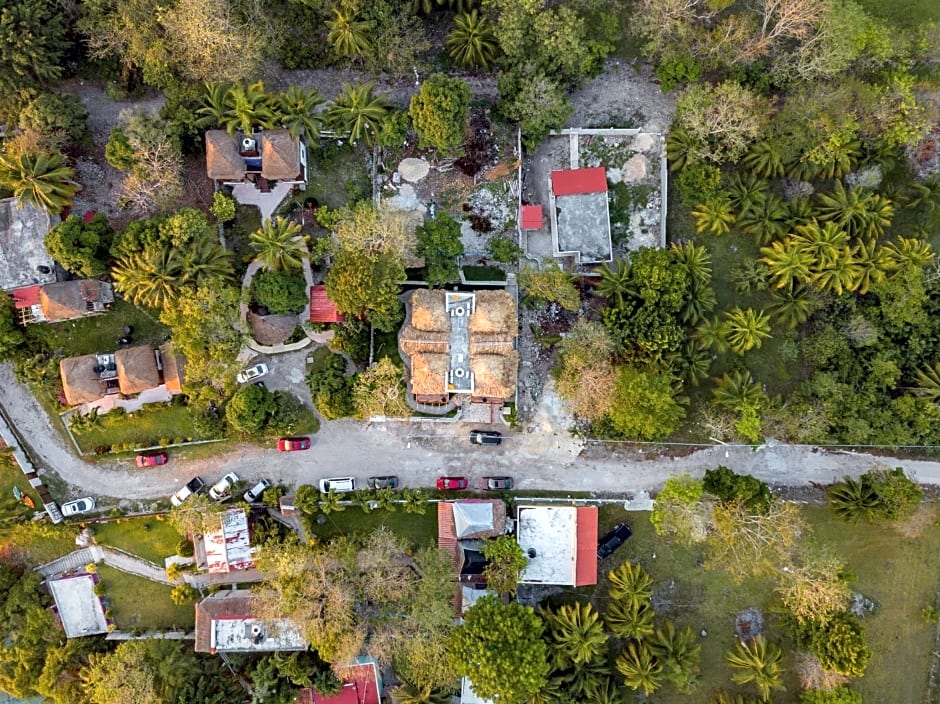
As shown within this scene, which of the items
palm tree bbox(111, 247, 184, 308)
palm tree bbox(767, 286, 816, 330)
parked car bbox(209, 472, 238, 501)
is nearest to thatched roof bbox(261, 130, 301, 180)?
palm tree bbox(111, 247, 184, 308)

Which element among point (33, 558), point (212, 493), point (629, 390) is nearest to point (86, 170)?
point (212, 493)

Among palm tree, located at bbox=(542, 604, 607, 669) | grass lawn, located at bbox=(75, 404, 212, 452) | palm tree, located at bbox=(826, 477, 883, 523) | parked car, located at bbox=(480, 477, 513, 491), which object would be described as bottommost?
palm tree, located at bbox=(542, 604, 607, 669)

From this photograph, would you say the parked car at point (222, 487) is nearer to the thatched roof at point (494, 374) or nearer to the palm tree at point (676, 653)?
the thatched roof at point (494, 374)

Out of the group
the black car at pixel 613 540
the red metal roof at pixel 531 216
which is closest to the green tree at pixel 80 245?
the red metal roof at pixel 531 216

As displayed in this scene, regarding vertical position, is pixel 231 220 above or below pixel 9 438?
above

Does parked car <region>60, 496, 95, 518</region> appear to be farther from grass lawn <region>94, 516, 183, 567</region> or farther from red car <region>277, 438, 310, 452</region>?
red car <region>277, 438, 310, 452</region>

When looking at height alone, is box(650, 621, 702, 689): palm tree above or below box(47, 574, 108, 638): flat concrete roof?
below

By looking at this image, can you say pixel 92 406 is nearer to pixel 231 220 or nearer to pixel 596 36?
pixel 231 220
